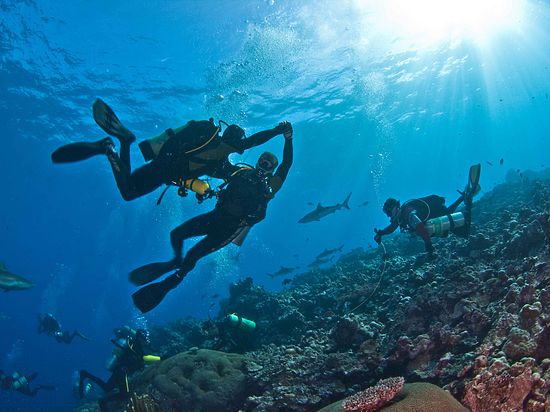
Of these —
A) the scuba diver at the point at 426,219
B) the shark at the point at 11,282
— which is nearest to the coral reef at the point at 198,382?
the scuba diver at the point at 426,219

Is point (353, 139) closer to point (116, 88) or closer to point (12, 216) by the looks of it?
point (116, 88)

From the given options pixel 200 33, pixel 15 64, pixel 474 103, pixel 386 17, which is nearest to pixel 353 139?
pixel 474 103

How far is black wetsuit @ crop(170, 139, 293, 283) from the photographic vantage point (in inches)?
228

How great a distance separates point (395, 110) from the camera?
39250 mm

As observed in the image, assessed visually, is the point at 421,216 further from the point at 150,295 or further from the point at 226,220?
the point at 150,295

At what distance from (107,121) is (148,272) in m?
2.70

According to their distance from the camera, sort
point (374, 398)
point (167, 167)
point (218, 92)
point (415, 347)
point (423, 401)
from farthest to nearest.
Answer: point (218, 92) → point (167, 167) → point (415, 347) → point (374, 398) → point (423, 401)

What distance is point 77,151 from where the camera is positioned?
16.9 ft

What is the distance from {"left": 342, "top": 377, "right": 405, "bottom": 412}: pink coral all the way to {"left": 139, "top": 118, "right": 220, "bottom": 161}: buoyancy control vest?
13.6 ft

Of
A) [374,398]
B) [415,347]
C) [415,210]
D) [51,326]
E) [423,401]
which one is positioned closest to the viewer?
[423,401]

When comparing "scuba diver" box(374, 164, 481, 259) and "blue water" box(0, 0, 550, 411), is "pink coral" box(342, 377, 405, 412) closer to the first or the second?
"scuba diver" box(374, 164, 481, 259)

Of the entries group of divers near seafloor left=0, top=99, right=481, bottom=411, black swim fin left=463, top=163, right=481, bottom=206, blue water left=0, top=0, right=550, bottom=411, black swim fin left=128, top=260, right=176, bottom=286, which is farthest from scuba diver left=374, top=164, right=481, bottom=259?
blue water left=0, top=0, right=550, bottom=411

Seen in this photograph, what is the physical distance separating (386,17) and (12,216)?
51.6 metres

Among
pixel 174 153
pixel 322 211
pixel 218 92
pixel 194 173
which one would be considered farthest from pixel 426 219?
pixel 218 92
